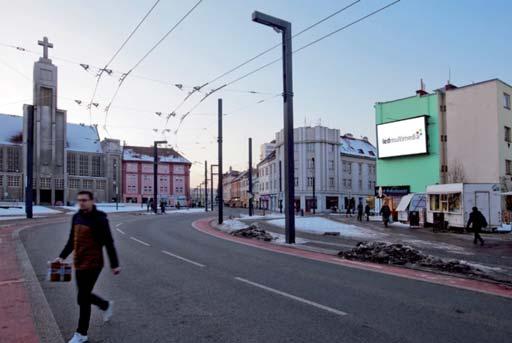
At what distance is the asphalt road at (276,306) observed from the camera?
5.58 meters

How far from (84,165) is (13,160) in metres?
12.5

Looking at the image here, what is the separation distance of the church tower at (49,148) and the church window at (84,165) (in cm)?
776

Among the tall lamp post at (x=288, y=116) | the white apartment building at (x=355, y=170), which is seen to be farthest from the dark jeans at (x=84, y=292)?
the white apartment building at (x=355, y=170)

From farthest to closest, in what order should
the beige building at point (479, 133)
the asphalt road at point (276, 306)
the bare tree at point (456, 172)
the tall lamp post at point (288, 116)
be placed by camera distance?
the bare tree at point (456, 172) → the beige building at point (479, 133) → the tall lamp post at point (288, 116) → the asphalt road at point (276, 306)

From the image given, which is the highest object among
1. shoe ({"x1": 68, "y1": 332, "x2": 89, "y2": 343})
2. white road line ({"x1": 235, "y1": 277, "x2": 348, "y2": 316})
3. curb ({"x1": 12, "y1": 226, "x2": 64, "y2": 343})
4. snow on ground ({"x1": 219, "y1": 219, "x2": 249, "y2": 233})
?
shoe ({"x1": 68, "y1": 332, "x2": 89, "y2": 343})

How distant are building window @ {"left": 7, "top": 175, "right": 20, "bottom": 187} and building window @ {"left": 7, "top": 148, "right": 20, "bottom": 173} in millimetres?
1472

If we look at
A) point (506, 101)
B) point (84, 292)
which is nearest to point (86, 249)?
point (84, 292)

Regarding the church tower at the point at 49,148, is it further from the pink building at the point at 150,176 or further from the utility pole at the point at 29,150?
the utility pole at the point at 29,150

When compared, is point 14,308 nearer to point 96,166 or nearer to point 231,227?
point 231,227

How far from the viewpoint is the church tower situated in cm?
7244

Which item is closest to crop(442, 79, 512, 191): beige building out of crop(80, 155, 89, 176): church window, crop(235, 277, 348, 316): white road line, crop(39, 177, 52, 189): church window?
crop(235, 277, 348, 316): white road line

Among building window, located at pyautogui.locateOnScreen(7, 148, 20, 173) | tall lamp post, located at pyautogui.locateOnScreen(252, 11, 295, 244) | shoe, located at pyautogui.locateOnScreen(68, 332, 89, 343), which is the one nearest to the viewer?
shoe, located at pyautogui.locateOnScreen(68, 332, 89, 343)

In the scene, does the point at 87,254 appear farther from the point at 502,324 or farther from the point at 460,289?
the point at 460,289

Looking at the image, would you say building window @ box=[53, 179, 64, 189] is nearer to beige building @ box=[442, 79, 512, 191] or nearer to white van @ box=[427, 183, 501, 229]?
beige building @ box=[442, 79, 512, 191]
